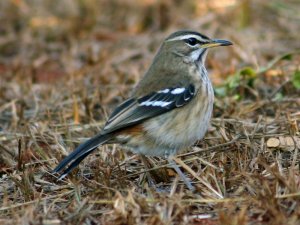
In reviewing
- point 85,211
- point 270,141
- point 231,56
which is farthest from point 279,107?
point 85,211

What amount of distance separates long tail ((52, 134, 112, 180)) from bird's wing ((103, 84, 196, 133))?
0.29 ft

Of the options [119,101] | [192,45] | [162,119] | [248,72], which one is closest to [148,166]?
[162,119]

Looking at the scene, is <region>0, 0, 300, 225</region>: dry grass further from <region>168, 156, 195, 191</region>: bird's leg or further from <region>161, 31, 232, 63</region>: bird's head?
<region>161, 31, 232, 63</region>: bird's head

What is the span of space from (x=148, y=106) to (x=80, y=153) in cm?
81

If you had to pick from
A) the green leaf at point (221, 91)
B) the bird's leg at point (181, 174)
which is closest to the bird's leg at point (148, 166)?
the bird's leg at point (181, 174)

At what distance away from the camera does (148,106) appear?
6754 mm

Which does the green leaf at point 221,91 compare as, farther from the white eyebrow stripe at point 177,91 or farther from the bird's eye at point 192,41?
the white eyebrow stripe at point 177,91

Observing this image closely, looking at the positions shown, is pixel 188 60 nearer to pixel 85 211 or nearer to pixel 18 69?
pixel 85 211

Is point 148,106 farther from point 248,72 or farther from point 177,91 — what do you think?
point 248,72

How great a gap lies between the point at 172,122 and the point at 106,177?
816 millimetres

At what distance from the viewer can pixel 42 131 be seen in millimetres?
8281

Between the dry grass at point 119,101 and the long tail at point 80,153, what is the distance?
6.3 inches

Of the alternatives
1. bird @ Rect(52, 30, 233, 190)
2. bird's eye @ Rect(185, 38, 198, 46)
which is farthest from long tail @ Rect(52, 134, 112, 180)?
bird's eye @ Rect(185, 38, 198, 46)

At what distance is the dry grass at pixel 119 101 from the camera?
18.8ft
